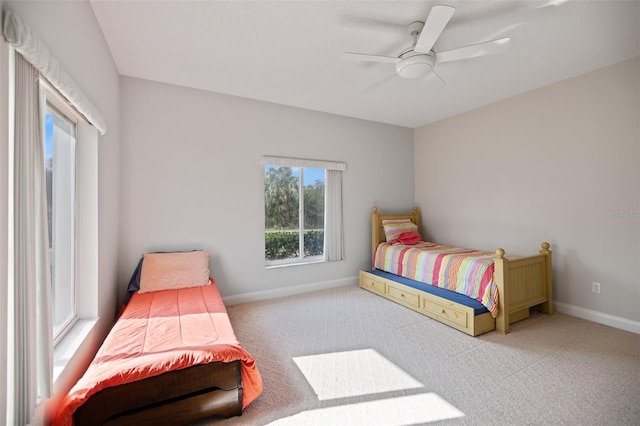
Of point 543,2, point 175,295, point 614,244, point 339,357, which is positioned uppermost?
point 543,2

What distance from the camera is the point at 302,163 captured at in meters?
3.92

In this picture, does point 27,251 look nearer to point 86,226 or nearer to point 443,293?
point 86,226

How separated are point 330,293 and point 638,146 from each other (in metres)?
3.59

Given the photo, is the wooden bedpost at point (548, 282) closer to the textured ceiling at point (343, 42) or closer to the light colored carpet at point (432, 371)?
the light colored carpet at point (432, 371)

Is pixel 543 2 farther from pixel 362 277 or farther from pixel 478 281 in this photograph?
pixel 362 277

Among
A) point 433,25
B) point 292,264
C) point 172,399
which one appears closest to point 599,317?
point 433,25

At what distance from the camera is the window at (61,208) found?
1746 millimetres

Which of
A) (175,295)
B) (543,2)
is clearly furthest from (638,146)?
(175,295)

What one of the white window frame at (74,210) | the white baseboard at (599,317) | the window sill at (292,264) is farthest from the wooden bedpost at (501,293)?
the white window frame at (74,210)

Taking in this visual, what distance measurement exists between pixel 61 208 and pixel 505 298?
370 cm

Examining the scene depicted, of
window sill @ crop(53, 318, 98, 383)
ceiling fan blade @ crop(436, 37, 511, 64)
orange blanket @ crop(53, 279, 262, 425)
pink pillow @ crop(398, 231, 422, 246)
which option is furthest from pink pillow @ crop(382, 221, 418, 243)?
window sill @ crop(53, 318, 98, 383)

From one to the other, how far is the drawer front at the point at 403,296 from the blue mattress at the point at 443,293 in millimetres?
95

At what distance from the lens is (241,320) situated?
3055mm

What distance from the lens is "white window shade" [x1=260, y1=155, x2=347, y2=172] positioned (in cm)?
370
